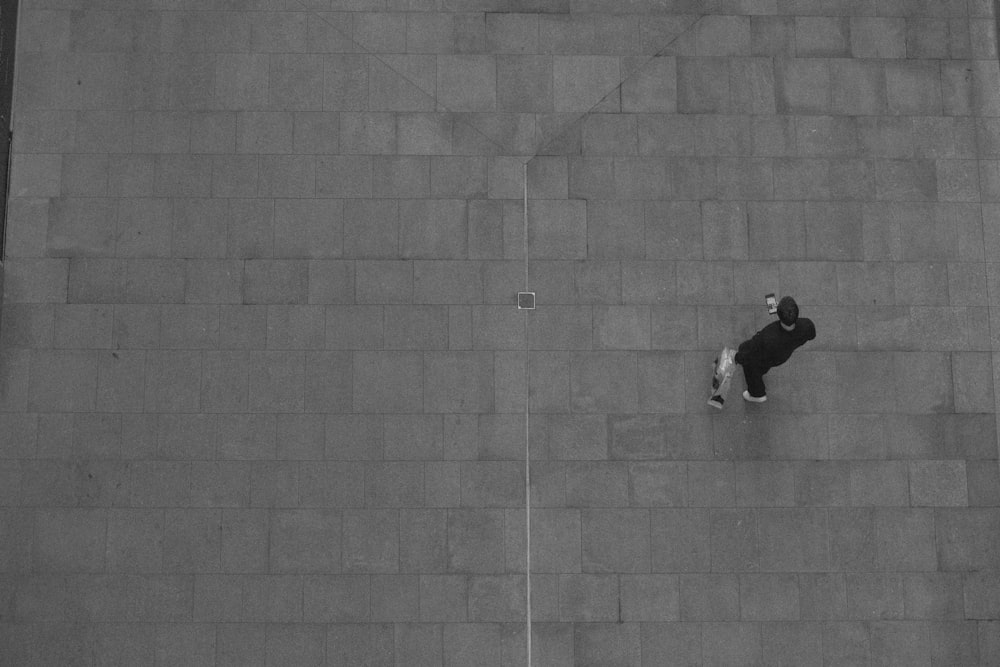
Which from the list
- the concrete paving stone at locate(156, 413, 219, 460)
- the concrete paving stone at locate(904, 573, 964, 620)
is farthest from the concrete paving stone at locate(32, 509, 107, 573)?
the concrete paving stone at locate(904, 573, 964, 620)

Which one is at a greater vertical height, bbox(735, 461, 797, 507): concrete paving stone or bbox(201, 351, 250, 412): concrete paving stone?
bbox(201, 351, 250, 412): concrete paving stone

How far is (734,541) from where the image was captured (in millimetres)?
11141

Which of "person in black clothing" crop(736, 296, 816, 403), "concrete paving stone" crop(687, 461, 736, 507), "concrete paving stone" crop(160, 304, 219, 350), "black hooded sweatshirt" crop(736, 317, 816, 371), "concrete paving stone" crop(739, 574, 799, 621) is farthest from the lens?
"concrete paving stone" crop(160, 304, 219, 350)

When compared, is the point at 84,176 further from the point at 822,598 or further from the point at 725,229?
the point at 822,598

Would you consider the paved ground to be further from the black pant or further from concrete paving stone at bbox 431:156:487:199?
the black pant

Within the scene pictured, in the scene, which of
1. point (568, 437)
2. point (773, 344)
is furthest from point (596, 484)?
point (773, 344)

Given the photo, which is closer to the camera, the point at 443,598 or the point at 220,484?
the point at 443,598

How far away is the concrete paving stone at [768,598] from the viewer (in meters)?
11.0

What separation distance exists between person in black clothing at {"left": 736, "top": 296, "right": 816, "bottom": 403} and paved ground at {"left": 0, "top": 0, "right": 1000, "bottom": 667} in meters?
0.73

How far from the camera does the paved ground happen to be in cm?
1097

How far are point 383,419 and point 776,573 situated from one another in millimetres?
5410

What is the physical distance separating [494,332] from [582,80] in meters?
3.74

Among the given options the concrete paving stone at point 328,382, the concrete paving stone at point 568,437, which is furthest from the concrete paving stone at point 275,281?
the concrete paving stone at point 568,437

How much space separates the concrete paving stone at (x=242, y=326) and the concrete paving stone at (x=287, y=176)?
1581 mm
